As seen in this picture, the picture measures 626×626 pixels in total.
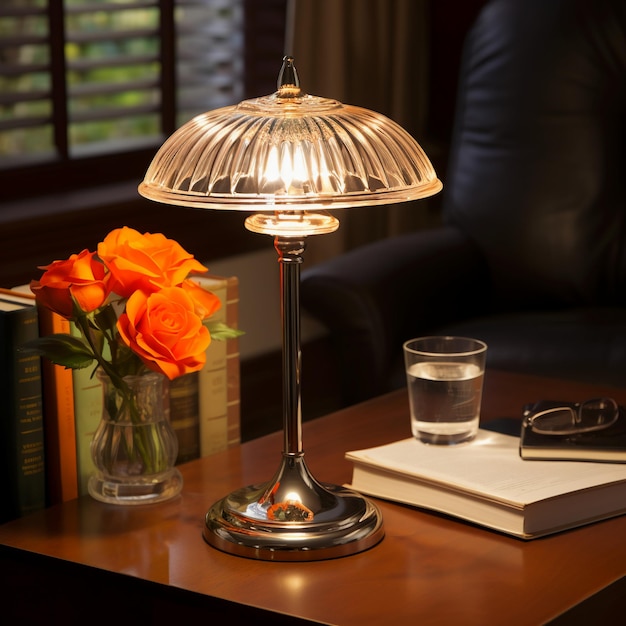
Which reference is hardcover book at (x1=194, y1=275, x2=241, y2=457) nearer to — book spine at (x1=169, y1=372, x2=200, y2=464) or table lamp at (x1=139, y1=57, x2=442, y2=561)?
book spine at (x1=169, y1=372, x2=200, y2=464)

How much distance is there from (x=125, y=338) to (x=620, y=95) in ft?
5.39

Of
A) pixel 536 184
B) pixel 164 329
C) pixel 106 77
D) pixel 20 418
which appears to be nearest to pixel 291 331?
pixel 164 329

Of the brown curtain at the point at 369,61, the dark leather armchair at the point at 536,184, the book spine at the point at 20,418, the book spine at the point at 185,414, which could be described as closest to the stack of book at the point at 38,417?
the book spine at the point at 20,418

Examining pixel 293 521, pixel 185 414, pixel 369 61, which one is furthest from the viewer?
pixel 369 61

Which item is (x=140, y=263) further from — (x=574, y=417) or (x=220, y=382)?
(x=574, y=417)

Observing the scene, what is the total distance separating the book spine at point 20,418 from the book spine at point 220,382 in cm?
23

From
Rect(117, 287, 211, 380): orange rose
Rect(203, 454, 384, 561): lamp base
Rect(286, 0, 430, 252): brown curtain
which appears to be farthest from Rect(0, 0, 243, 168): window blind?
Rect(203, 454, 384, 561): lamp base

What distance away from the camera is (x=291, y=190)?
1.08 m

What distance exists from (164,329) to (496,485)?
0.37 meters

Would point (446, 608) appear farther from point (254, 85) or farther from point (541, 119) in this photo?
point (254, 85)

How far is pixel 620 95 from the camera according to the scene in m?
2.58

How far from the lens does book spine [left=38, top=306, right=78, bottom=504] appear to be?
137 centimetres

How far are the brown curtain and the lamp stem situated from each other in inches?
76.3

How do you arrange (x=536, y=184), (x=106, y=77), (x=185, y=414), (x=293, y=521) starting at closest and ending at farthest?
1. (x=293, y=521)
2. (x=185, y=414)
3. (x=536, y=184)
4. (x=106, y=77)
